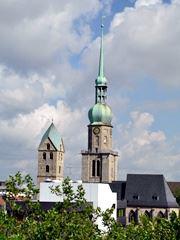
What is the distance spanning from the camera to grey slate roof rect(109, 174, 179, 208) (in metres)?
118

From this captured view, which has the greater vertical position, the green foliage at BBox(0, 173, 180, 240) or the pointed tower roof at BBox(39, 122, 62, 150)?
the pointed tower roof at BBox(39, 122, 62, 150)

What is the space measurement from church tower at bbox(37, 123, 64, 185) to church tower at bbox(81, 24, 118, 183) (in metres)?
11.0

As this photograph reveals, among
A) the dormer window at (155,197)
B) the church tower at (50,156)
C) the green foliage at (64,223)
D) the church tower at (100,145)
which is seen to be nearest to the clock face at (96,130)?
the church tower at (100,145)

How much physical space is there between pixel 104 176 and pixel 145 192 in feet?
40.2

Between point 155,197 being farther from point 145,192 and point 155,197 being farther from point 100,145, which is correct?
point 100,145

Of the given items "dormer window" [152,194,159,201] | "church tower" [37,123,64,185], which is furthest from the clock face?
"dormer window" [152,194,159,201]

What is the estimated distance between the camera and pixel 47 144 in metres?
142

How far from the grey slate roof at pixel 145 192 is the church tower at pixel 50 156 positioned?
19.9m

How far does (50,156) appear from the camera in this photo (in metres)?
140

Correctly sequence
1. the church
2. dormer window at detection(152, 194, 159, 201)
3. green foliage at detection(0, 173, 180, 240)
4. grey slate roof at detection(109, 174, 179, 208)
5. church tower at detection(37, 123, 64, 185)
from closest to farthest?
green foliage at detection(0, 173, 180, 240)
the church
grey slate roof at detection(109, 174, 179, 208)
dormer window at detection(152, 194, 159, 201)
church tower at detection(37, 123, 64, 185)

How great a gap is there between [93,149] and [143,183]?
1554cm

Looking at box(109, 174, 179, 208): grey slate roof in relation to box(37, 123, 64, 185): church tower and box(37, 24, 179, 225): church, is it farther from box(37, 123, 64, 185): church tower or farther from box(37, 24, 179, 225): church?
box(37, 123, 64, 185): church tower

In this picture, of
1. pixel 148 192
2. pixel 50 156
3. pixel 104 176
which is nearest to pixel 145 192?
pixel 148 192

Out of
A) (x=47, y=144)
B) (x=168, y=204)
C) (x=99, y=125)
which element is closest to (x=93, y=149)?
(x=99, y=125)
